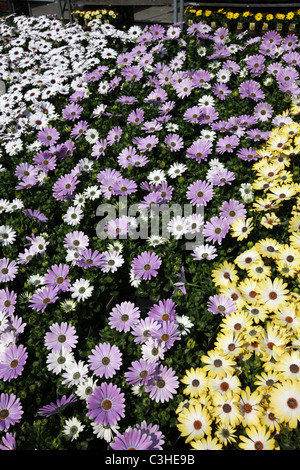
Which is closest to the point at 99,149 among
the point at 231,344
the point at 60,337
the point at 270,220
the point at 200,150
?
the point at 200,150

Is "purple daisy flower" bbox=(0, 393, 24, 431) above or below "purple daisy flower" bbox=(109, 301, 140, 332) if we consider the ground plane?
below

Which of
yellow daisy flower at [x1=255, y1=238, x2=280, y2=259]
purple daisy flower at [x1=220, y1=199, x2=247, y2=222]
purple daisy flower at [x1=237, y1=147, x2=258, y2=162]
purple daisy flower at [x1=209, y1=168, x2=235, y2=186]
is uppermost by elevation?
purple daisy flower at [x1=237, y1=147, x2=258, y2=162]

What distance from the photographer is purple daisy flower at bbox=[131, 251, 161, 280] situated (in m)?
1.89

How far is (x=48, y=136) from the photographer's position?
115 inches

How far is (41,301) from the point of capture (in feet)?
6.09

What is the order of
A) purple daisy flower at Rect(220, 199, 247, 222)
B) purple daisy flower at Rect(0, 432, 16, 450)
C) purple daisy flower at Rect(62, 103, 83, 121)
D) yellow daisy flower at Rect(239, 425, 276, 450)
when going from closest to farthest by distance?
yellow daisy flower at Rect(239, 425, 276, 450), purple daisy flower at Rect(0, 432, 16, 450), purple daisy flower at Rect(220, 199, 247, 222), purple daisy flower at Rect(62, 103, 83, 121)

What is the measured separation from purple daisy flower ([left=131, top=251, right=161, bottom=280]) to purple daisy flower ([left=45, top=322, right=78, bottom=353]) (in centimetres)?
44

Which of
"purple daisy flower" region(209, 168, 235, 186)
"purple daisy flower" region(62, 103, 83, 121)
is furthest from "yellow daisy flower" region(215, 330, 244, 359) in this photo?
"purple daisy flower" region(62, 103, 83, 121)

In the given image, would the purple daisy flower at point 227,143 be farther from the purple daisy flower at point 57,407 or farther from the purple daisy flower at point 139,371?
the purple daisy flower at point 57,407

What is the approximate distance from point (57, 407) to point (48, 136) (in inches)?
83.9

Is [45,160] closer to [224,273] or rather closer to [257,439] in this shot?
[224,273]

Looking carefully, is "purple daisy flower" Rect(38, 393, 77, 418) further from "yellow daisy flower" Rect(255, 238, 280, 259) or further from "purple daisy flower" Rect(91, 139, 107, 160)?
"purple daisy flower" Rect(91, 139, 107, 160)

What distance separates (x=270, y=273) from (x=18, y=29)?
203 inches
